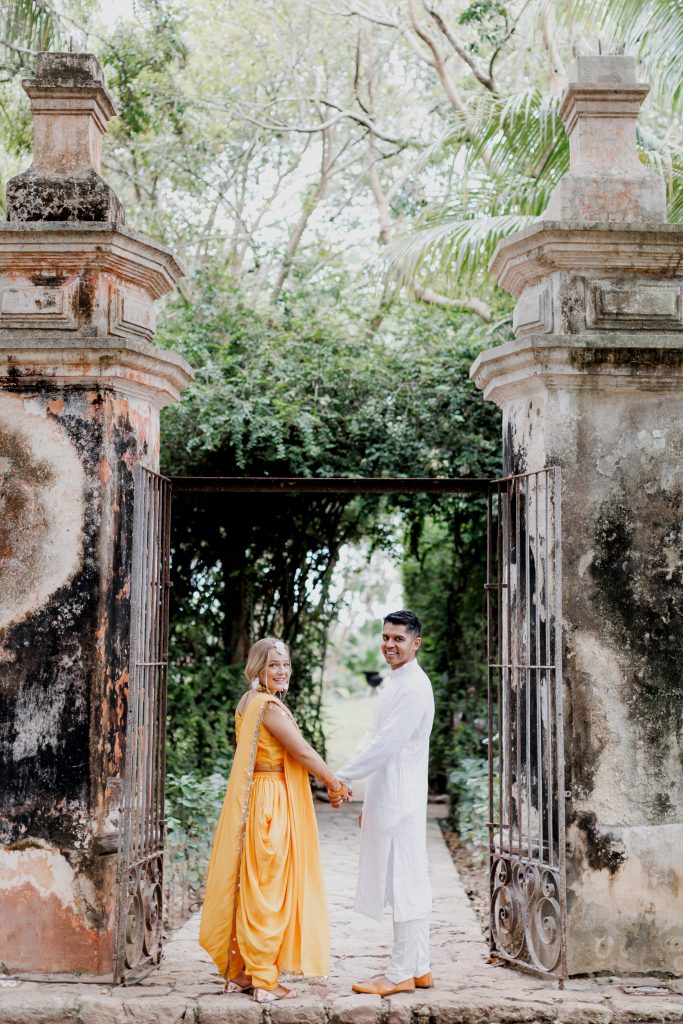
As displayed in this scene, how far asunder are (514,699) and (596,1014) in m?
1.41

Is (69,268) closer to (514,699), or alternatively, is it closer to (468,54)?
(514,699)

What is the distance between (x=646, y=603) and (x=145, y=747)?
2503mm

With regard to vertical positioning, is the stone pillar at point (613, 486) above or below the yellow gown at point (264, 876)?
above

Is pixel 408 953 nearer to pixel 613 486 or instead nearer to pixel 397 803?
pixel 397 803

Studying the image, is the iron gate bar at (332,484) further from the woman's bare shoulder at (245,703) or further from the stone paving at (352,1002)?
the stone paving at (352,1002)

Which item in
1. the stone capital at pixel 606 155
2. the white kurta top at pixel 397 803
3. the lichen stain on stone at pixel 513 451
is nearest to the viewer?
the white kurta top at pixel 397 803

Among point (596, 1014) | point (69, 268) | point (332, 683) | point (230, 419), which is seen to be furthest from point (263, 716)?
point (332, 683)

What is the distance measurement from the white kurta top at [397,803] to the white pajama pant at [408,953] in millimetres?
57

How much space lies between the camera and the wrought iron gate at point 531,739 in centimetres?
448

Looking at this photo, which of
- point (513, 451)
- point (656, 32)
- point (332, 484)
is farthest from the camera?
point (656, 32)

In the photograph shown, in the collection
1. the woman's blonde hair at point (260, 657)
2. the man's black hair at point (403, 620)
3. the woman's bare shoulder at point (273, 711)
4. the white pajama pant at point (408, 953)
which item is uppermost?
the man's black hair at point (403, 620)

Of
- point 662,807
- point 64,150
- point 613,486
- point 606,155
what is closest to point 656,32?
point 606,155

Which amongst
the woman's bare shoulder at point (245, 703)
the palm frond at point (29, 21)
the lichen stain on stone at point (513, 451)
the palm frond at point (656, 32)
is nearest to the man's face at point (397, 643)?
the woman's bare shoulder at point (245, 703)

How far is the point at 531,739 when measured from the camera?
4719 mm
